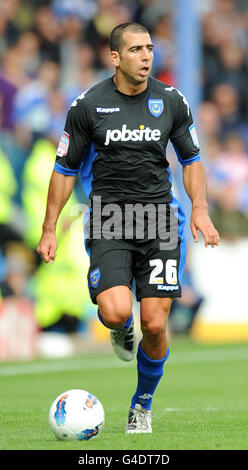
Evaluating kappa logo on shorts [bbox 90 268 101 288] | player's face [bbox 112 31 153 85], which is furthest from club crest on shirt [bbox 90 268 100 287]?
player's face [bbox 112 31 153 85]

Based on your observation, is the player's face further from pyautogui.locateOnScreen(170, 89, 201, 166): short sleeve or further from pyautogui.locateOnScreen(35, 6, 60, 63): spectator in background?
pyautogui.locateOnScreen(35, 6, 60, 63): spectator in background

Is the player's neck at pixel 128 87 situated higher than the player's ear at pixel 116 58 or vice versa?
the player's ear at pixel 116 58

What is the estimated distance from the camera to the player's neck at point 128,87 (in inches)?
261

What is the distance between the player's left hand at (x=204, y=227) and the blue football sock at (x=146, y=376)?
789 mm

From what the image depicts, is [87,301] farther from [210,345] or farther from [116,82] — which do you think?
[116,82]

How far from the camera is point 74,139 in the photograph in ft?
21.7

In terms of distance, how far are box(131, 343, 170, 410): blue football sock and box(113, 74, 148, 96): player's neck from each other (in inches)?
63.6

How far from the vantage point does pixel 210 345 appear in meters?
13.9

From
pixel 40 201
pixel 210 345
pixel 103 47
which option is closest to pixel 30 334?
pixel 40 201

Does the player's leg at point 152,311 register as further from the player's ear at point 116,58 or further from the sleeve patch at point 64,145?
the player's ear at point 116,58

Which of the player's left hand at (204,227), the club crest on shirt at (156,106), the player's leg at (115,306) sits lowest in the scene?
the player's leg at (115,306)

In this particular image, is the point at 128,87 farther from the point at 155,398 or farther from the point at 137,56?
the point at 155,398

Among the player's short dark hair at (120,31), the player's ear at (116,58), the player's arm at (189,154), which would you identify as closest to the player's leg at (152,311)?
the player's arm at (189,154)

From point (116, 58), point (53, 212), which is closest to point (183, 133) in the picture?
point (116, 58)
